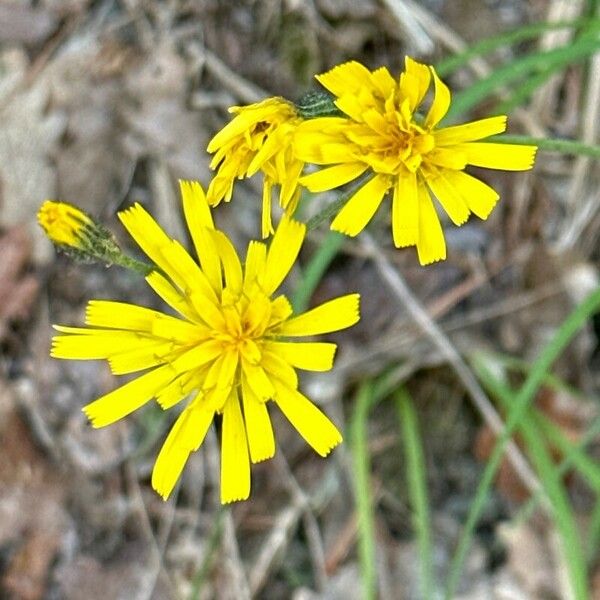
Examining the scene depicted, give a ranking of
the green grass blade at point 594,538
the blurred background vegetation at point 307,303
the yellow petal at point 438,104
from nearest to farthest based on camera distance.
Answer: the yellow petal at point 438,104, the green grass blade at point 594,538, the blurred background vegetation at point 307,303

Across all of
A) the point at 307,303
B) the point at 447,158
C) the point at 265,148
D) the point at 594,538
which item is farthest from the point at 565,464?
the point at 265,148

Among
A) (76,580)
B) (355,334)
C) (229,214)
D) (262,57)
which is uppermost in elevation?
(262,57)

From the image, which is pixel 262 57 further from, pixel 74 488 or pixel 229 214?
pixel 74 488

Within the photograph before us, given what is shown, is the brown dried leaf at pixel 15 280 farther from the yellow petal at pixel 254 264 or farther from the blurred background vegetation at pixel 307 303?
the yellow petal at pixel 254 264

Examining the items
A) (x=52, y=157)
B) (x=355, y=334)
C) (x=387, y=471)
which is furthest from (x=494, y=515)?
(x=52, y=157)

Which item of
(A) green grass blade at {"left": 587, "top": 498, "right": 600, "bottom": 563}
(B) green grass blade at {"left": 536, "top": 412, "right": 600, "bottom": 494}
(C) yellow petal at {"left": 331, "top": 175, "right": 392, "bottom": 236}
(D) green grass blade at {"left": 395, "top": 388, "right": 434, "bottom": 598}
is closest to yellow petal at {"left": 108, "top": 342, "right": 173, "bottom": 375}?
(C) yellow petal at {"left": 331, "top": 175, "right": 392, "bottom": 236}

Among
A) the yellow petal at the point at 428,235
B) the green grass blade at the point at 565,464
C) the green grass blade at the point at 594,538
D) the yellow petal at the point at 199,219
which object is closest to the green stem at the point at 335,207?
the yellow petal at the point at 428,235
